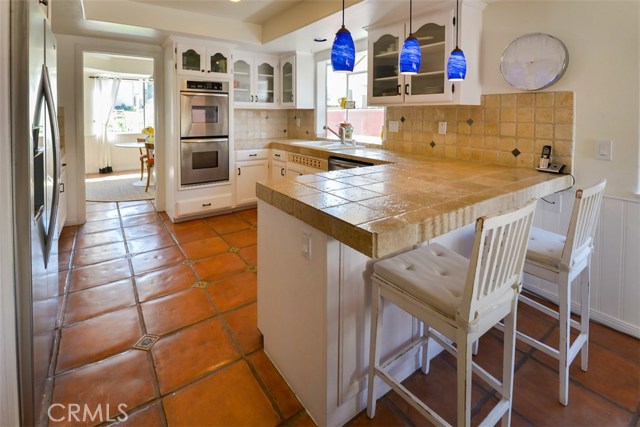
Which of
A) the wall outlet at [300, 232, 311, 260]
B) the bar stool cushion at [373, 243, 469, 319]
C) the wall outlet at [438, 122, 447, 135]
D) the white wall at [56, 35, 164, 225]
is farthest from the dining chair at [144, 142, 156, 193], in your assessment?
the bar stool cushion at [373, 243, 469, 319]

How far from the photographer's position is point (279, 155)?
187 inches

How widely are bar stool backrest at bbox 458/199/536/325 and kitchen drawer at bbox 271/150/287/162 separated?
362 centimetres

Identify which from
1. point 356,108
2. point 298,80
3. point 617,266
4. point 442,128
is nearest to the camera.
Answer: point 617,266

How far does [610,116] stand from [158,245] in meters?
3.83

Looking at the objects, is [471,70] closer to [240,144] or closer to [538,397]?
[538,397]

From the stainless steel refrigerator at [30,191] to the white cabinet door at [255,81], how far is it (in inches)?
132

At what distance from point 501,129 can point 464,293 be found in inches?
77.6

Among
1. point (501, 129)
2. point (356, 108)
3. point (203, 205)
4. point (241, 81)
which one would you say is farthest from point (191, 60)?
point (501, 129)

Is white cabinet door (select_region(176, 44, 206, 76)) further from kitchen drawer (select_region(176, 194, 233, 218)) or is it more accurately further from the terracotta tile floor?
the terracotta tile floor

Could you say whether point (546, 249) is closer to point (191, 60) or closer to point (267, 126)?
point (191, 60)

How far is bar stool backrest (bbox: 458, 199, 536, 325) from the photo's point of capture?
1.09 metres

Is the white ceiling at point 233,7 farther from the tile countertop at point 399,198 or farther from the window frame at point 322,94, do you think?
the tile countertop at point 399,198

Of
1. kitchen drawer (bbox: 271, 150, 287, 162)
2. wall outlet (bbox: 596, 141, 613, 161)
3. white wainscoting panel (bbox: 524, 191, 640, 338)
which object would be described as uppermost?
kitchen drawer (bbox: 271, 150, 287, 162)

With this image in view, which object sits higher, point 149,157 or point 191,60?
point 191,60
